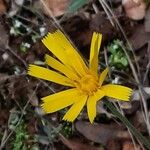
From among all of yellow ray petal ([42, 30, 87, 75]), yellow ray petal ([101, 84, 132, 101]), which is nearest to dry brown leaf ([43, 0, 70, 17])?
yellow ray petal ([42, 30, 87, 75])

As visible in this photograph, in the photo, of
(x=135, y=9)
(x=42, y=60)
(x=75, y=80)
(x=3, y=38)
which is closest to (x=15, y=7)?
(x=3, y=38)

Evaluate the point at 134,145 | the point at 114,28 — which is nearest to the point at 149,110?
the point at 134,145

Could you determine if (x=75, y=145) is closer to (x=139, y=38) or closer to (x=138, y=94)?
(x=138, y=94)

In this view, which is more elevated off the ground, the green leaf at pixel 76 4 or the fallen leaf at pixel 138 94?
the green leaf at pixel 76 4

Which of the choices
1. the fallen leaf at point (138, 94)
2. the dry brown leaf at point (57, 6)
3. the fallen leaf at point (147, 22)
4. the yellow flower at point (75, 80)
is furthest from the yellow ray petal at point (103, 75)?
the dry brown leaf at point (57, 6)

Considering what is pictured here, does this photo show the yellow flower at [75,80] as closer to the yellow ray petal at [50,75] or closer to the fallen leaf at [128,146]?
the yellow ray petal at [50,75]

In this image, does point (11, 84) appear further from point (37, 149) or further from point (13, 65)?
point (37, 149)
